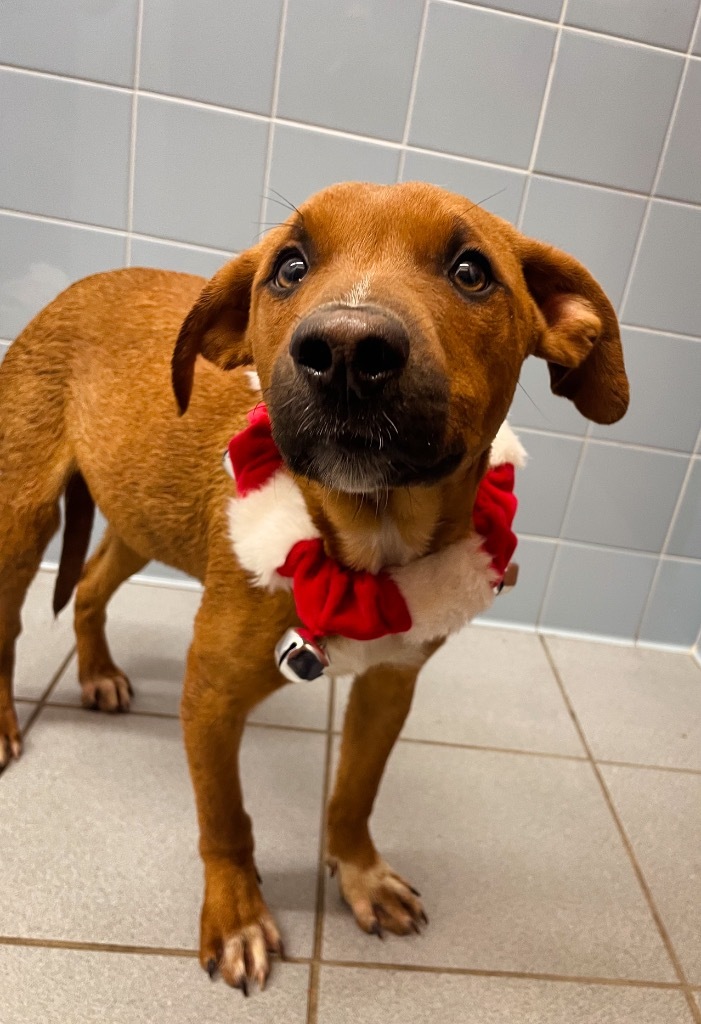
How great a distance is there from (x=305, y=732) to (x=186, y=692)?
513 mm

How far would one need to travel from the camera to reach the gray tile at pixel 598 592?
1.79m

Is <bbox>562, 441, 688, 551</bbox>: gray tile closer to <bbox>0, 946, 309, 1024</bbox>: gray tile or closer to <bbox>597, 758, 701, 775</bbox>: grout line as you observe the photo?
<bbox>597, 758, 701, 775</bbox>: grout line

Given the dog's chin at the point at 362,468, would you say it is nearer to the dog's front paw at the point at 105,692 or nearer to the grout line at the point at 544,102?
the dog's front paw at the point at 105,692

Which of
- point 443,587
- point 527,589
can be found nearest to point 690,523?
point 527,589

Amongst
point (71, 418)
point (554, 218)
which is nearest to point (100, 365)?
point (71, 418)

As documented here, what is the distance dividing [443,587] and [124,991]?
65 cm

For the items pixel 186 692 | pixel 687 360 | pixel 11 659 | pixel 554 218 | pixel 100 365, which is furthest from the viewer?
pixel 687 360

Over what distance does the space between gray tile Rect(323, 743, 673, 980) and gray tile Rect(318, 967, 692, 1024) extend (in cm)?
2

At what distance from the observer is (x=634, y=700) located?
64.8 inches

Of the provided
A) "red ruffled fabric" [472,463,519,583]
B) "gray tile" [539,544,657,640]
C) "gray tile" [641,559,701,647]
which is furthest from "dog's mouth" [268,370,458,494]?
"gray tile" [641,559,701,647]

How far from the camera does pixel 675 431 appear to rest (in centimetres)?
166

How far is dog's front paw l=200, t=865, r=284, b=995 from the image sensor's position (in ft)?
3.01

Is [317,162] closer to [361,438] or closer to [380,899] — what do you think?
[361,438]

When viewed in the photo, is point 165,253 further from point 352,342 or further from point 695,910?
point 695,910
